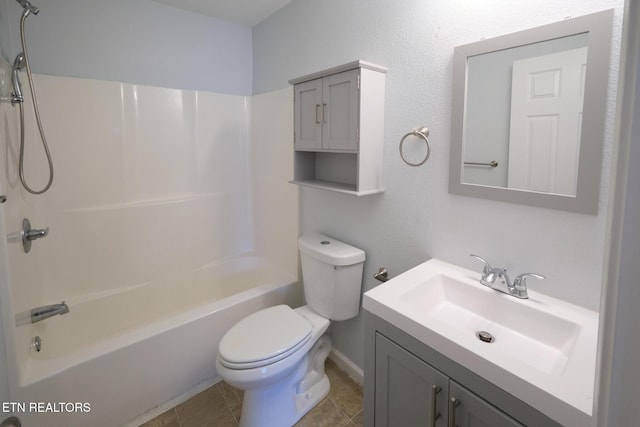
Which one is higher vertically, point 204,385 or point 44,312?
point 44,312

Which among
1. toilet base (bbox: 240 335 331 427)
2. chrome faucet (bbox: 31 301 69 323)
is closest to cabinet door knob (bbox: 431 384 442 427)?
toilet base (bbox: 240 335 331 427)

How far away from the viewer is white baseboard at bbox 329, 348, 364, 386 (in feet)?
6.36

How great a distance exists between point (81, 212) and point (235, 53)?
1571 millimetres

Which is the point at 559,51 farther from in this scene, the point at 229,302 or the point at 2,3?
the point at 2,3

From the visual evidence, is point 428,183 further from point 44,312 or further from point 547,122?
point 44,312

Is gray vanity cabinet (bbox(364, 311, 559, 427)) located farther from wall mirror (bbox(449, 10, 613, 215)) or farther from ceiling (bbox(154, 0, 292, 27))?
ceiling (bbox(154, 0, 292, 27))

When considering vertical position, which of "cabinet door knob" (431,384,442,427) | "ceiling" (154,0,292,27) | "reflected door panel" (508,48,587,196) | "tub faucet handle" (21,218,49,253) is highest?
"ceiling" (154,0,292,27)

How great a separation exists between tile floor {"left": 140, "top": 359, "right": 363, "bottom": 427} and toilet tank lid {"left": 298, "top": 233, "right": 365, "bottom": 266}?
0.79 metres

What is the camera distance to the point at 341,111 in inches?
61.7

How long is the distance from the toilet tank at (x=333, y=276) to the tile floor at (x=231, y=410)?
0.47 meters

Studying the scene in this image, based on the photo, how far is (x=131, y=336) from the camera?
5.27 ft

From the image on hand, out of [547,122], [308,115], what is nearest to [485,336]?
[547,122]

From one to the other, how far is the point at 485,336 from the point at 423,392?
0.96ft

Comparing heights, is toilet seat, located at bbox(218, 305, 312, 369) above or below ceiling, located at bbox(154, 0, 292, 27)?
below
